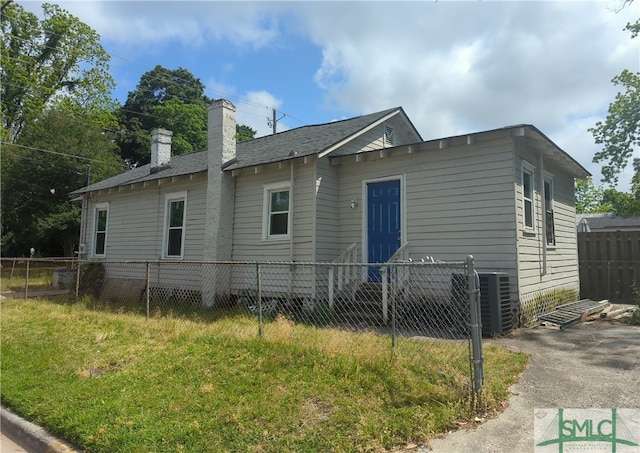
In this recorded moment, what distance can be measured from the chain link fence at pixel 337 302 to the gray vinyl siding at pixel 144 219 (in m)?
0.66

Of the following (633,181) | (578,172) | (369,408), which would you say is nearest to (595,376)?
(369,408)

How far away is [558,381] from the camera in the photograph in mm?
4527

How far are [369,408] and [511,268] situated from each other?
5127 mm

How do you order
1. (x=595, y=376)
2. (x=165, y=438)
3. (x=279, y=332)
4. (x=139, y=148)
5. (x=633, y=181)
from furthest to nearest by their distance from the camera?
(x=139, y=148) < (x=633, y=181) < (x=279, y=332) < (x=595, y=376) < (x=165, y=438)

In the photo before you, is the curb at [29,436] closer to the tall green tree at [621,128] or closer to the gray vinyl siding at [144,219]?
the gray vinyl siding at [144,219]

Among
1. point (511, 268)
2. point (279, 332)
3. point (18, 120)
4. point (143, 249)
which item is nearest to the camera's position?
point (279, 332)

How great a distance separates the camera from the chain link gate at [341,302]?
15.0ft

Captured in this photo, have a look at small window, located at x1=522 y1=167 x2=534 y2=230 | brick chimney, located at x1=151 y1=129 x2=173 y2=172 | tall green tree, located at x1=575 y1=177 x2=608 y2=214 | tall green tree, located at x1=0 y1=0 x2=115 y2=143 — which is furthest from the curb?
tall green tree, located at x1=575 y1=177 x2=608 y2=214

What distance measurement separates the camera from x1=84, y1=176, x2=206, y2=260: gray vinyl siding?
12180 mm

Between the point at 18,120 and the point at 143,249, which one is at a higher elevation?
the point at 18,120

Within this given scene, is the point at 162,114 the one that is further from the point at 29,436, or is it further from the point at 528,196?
the point at 29,436

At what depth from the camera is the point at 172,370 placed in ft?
15.7

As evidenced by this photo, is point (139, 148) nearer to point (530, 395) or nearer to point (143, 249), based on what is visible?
point (143, 249)

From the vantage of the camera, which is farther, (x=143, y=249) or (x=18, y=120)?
(x=18, y=120)
